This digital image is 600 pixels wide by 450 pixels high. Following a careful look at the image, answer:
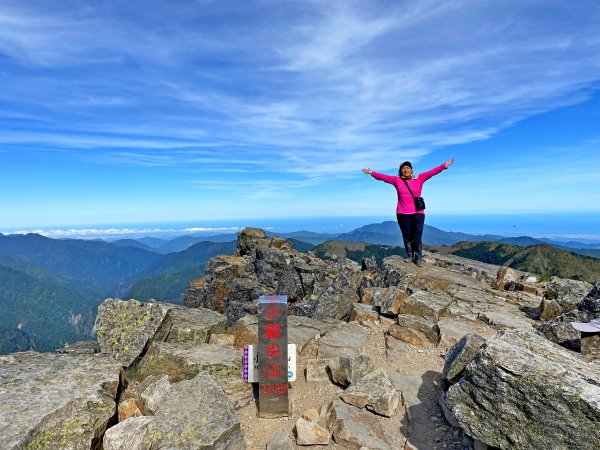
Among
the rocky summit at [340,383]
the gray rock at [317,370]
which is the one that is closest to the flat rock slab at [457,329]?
the rocky summit at [340,383]

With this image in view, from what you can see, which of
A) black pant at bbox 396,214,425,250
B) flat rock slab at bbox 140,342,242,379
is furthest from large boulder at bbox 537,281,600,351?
flat rock slab at bbox 140,342,242,379

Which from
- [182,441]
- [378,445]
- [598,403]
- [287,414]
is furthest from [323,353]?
[598,403]

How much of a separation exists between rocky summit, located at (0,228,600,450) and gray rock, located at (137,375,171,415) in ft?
0.14

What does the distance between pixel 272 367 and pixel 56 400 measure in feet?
19.0

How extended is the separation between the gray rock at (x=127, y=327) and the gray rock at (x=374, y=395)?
8019 mm

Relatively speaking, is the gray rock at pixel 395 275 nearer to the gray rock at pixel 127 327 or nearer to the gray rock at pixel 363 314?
the gray rock at pixel 363 314

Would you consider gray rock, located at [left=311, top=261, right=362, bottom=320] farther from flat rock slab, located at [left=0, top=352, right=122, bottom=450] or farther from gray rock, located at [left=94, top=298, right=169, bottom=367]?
flat rock slab, located at [left=0, top=352, right=122, bottom=450]

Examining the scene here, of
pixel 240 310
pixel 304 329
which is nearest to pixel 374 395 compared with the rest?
pixel 304 329

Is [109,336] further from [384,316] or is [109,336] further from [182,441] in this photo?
[384,316]

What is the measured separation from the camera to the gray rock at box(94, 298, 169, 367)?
13453mm

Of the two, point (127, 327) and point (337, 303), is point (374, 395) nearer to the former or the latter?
point (127, 327)

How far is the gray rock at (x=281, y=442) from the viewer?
28.9ft

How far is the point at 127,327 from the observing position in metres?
14.0

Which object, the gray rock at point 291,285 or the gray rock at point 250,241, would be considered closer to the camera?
the gray rock at point 291,285
